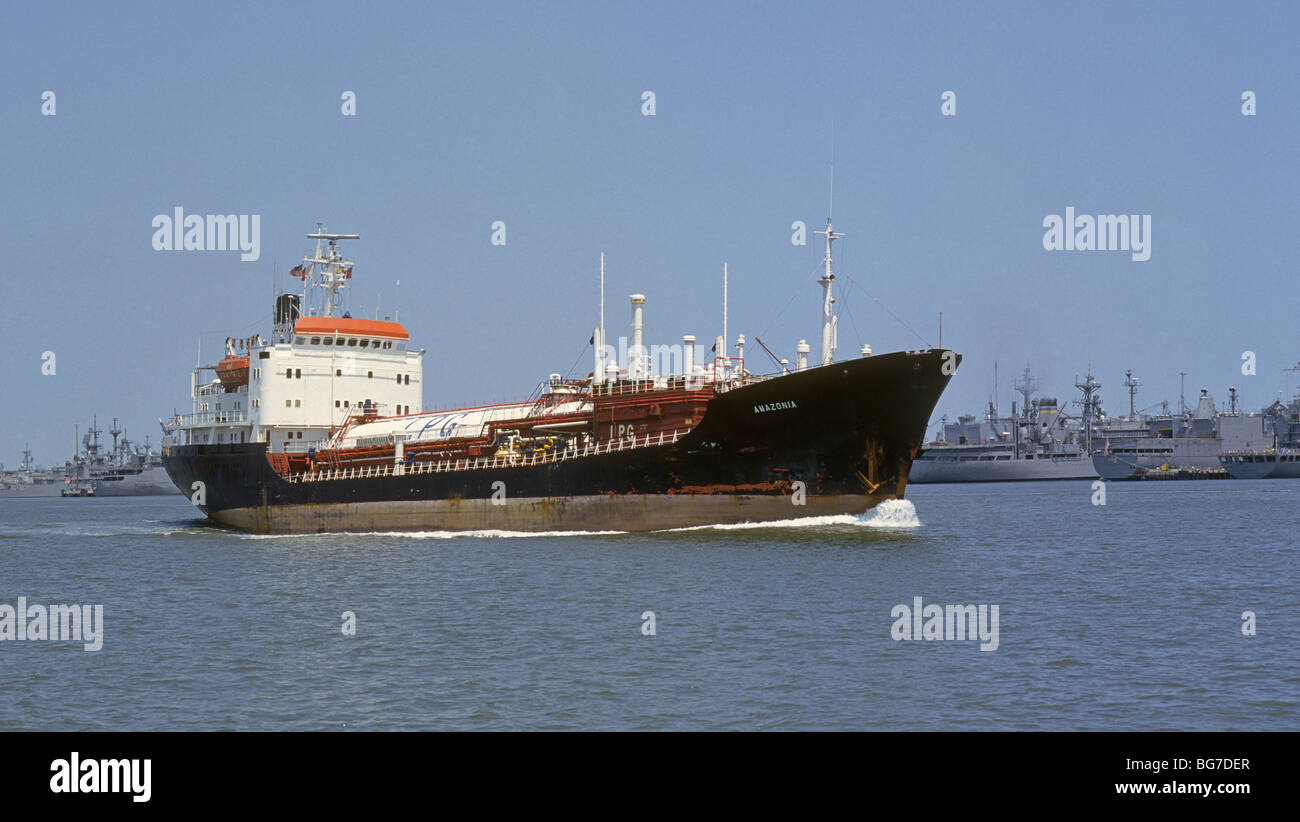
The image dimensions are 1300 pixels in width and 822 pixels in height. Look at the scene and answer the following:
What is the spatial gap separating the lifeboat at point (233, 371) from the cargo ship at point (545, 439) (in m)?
0.11

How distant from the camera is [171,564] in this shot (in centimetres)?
3800

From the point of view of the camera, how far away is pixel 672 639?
Answer: 68.7 feet

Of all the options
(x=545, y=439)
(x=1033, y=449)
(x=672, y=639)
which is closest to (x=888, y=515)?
(x=545, y=439)

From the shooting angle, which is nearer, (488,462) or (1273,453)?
(488,462)

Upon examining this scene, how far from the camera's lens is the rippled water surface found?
630 inches

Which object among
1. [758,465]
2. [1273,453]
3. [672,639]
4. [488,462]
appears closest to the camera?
[672,639]

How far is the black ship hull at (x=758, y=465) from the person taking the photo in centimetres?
3722

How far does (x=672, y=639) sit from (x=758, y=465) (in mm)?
17838
